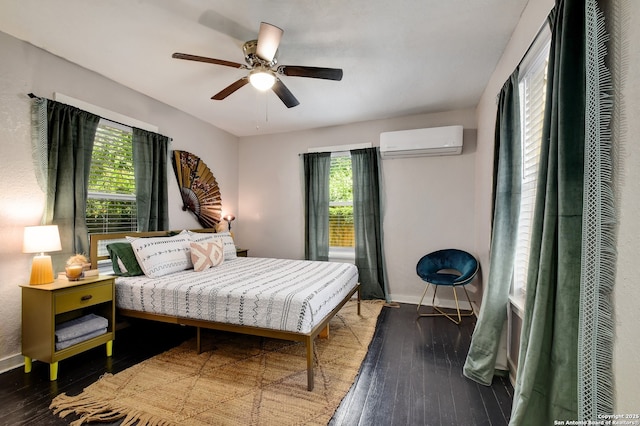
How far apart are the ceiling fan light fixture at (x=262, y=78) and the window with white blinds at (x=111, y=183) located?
1863 mm

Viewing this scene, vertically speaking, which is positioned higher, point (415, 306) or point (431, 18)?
point (431, 18)

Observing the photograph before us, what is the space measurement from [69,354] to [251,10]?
2921mm

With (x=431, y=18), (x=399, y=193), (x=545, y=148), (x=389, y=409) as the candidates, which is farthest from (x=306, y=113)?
(x=389, y=409)

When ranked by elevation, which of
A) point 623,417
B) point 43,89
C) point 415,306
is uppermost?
point 43,89

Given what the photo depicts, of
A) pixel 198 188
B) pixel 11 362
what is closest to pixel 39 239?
pixel 11 362

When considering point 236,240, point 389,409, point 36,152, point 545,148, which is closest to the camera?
point 545,148

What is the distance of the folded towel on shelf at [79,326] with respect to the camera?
7.16 ft

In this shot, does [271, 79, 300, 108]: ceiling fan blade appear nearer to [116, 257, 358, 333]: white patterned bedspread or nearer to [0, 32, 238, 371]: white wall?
[116, 257, 358, 333]: white patterned bedspread

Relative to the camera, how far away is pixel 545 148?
1364 mm

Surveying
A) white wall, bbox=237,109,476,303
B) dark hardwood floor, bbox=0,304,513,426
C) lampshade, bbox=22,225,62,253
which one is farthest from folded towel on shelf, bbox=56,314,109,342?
white wall, bbox=237,109,476,303

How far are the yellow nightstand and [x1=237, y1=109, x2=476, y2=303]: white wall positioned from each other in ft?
8.99

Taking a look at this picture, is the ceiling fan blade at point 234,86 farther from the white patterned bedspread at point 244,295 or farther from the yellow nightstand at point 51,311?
the yellow nightstand at point 51,311

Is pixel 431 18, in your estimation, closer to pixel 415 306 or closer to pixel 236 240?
pixel 415 306

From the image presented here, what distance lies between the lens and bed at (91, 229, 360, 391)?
6.82 feet
